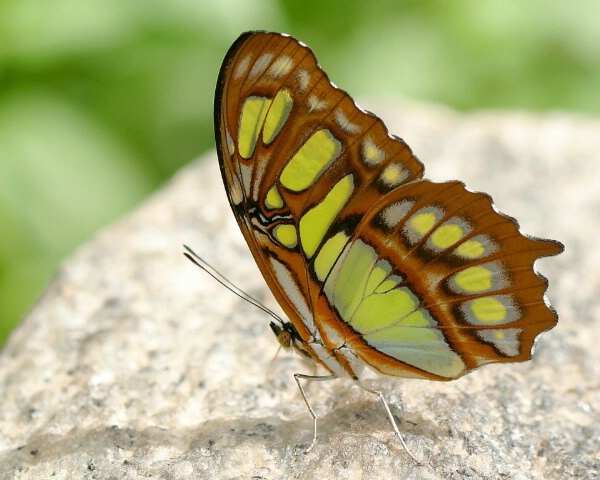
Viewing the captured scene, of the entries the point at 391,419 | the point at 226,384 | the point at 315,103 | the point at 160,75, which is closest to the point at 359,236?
the point at 315,103

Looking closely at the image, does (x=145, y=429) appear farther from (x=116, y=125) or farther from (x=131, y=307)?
(x=116, y=125)

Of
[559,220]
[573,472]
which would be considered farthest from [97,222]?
[573,472]

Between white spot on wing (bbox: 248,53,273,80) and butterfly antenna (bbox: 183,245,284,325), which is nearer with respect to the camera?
white spot on wing (bbox: 248,53,273,80)

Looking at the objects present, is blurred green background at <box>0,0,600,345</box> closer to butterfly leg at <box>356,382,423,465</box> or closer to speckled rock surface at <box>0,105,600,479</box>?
speckled rock surface at <box>0,105,600,479</box>

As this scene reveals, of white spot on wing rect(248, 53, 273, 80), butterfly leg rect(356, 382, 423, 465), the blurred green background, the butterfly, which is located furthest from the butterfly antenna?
the blurred green background

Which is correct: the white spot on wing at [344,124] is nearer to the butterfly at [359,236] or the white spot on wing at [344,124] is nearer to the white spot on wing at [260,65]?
the butterfly at [359,236]

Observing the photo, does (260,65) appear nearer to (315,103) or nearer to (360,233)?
(315,103)
